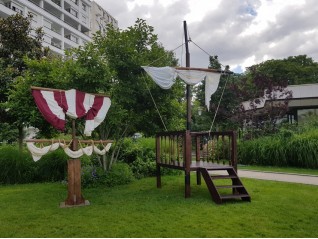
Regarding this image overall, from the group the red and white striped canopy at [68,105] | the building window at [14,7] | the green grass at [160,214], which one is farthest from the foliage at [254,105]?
the building window at [14,7]

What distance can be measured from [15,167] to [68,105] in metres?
4.84

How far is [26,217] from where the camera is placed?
5.80m

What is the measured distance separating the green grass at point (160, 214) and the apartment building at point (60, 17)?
994 inches

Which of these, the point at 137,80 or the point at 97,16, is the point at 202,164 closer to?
the point at 137,80

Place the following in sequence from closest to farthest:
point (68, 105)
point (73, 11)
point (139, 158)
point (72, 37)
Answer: point (68, 105), point (139, 158), point (72, 37), point (73, 11)

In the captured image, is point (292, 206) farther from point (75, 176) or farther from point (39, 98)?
point (39, 98)

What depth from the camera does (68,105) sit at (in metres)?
7.00

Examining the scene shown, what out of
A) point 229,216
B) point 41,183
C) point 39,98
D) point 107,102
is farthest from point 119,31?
point 229,216

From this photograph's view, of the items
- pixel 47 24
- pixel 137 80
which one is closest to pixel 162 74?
pixel 137 80

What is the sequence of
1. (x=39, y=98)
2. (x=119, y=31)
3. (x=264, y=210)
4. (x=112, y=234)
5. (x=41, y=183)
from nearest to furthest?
(x=112, y=234), (x=264, y=210), (x=39, y=98), (x=119, y=31), (x=41, y=183)

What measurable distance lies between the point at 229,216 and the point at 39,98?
180 inches

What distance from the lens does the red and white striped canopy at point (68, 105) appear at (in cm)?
670

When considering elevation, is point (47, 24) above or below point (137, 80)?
above

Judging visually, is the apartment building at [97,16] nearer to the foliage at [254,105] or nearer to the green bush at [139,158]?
the foliage at [254,105]
